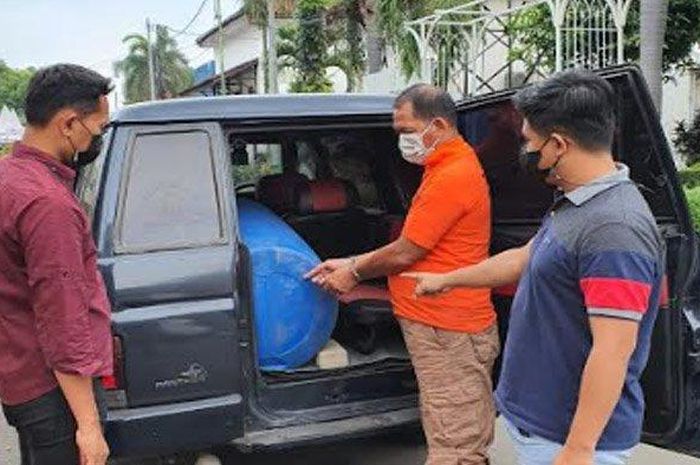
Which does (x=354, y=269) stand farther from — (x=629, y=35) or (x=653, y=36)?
(x=629, y=35)

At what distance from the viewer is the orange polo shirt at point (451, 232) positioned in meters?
3.26

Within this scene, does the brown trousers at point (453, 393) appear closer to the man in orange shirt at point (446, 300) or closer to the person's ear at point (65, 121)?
the man in orange shirt at point (446, 300)

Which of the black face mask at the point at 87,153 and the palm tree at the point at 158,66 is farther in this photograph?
the palm tree at the point at 158,66

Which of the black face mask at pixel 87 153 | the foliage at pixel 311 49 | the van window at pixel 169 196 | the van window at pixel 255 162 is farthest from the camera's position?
the foliage at pixel 311 49

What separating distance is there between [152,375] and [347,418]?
0.92m

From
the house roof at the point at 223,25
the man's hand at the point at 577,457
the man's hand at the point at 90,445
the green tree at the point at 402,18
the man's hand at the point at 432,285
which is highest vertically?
the house roof at the point at 223,25

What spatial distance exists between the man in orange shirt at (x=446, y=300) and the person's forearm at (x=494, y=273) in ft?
1.57

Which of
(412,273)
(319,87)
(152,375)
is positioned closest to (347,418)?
(412,273)

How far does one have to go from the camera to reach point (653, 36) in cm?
841

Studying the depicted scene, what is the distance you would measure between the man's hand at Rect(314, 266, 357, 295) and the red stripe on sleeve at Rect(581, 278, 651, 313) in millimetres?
1715

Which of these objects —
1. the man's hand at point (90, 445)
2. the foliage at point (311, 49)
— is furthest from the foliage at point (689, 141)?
the man's hand at point (90, 445)

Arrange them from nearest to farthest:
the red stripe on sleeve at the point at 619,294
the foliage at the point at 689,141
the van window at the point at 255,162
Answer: the red stripe on sleeve at the point at 619,294, the van window at the point at 255,162, the foliage at the point at 689,141

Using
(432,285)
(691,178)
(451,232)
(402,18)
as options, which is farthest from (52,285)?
(402,18)

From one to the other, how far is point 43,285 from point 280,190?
254 centimetres
